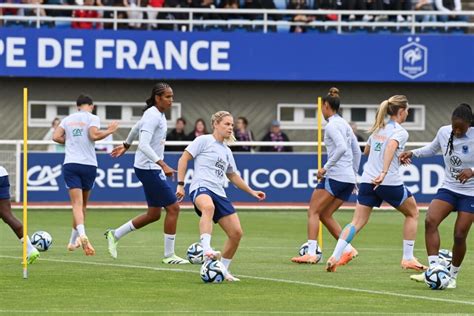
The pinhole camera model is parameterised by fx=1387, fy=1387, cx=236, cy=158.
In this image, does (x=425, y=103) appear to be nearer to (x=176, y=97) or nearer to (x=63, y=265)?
(x=176, y=97)

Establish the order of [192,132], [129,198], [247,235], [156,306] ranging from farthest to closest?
[192,132], [129,198], [247,235], [156,306]

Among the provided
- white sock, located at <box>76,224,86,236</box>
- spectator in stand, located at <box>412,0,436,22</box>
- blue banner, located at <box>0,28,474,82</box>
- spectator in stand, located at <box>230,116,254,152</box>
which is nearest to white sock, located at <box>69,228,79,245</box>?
white sock, located at <box>76,224,86,236</box>

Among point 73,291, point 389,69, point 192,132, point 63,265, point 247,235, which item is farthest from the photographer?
point 389,69

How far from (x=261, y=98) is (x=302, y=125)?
1386 mm

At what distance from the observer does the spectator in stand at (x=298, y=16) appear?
3488cm

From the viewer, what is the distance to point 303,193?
31469mm

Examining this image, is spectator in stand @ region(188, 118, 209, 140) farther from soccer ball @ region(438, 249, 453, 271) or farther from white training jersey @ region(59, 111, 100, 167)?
soccer ball @ region(438, 249, 453, 271)

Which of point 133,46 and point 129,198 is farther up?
point 133,46

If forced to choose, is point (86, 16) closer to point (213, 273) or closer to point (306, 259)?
point (306, 259)

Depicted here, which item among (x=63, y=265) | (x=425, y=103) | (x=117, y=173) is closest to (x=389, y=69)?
(x=425, y=103)

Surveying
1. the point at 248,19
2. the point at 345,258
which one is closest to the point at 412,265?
the point at 345,258

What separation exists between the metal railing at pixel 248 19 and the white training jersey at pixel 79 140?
1433cm

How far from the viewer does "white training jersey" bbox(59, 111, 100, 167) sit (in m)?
18.8

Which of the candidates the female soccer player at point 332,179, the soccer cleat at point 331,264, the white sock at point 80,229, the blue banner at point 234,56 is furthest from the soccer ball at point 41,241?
the blue banner at point 234,56
